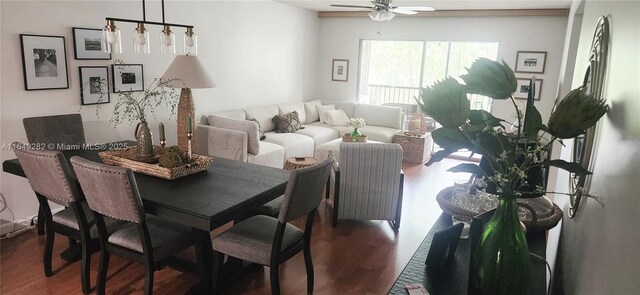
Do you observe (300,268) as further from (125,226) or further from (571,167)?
(571,167)

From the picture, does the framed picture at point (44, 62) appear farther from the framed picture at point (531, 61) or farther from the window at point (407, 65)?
the framed picture at point (531, 61)

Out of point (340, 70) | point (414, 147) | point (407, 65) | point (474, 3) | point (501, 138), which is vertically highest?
point (474, 3)

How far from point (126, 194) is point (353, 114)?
217 inches

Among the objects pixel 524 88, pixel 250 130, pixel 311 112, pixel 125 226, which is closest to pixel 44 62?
pixel 125 226

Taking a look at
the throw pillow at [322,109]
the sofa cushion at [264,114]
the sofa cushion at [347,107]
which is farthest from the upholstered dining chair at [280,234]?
the sofa cushion at [347,107]

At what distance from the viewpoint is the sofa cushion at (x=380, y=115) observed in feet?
22.5

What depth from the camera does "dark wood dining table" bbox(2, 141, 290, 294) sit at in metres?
2.09

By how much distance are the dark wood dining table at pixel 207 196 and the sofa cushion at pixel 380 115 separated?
14.4 ft

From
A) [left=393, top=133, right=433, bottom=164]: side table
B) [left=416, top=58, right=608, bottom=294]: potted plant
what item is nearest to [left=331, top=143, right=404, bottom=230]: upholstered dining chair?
[left=416, top=58, right=608, bottom=294]: potted plant

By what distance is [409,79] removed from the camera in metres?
7.36

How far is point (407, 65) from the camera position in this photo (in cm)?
733

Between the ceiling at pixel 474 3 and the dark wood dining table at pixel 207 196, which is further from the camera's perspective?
the ceiling at pixel 474 3

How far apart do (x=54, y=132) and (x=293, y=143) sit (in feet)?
9.22

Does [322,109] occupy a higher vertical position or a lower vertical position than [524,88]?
lower
